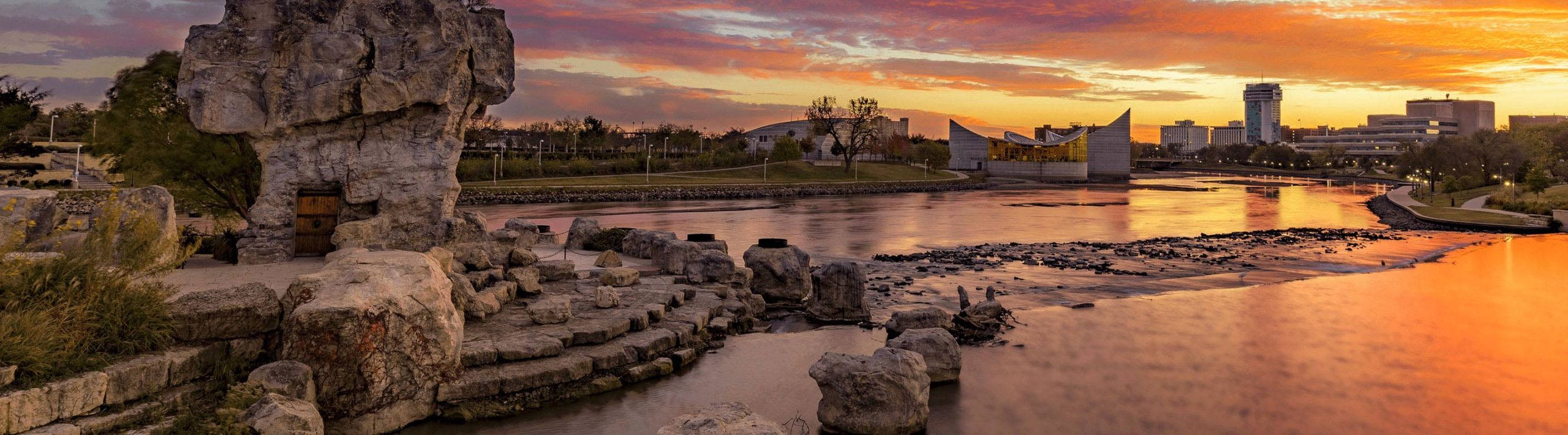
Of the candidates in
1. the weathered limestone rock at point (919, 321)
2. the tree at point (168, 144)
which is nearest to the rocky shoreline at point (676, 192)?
the tree at point (168, 144)

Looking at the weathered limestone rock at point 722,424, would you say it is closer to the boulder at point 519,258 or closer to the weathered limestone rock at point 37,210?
the boulder at point 519,258

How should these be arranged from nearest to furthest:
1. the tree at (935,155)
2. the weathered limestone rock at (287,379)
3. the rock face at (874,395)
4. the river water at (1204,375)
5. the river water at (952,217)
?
the weathered limestone rock at (287,379), the rock face at (874,395), the river water at (1204,375), the river water at (952,217), the tree at (935,155)

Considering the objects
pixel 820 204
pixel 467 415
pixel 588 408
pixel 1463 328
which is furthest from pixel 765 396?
pixel 820 204

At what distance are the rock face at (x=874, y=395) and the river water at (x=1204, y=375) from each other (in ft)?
1.75

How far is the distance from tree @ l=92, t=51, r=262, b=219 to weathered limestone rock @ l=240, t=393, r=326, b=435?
39.8ft

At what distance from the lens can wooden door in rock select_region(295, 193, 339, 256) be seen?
1555 cm

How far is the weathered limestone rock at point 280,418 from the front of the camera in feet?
26.2

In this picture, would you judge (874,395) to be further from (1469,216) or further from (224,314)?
(1469,216)

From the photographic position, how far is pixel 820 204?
62.2 metres

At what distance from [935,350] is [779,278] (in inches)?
236

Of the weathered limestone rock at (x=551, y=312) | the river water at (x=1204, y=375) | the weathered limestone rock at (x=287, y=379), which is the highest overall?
the weathered limestone rock at (x=551, y=312)

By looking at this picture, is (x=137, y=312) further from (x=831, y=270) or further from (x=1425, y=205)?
(x=1425, y=205)

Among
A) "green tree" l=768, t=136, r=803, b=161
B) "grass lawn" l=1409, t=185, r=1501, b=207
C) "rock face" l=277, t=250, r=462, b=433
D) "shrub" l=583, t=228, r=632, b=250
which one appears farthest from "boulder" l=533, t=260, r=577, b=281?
"green tree" l=768, t=136, r=803, b=161

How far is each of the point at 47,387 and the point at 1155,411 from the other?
457 inches
